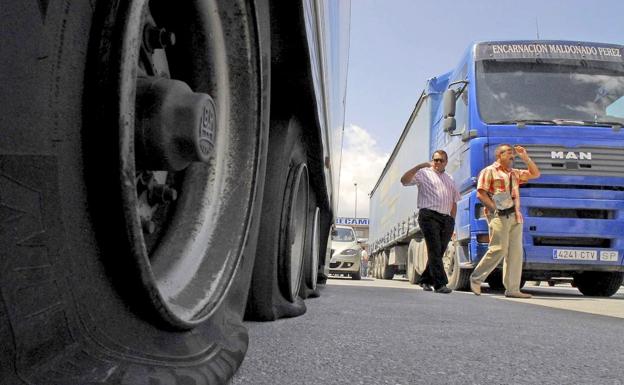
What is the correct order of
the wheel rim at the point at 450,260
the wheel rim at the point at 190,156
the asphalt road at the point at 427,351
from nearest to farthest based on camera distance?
the wheel rim at the point at 190,156 → the asphalt road at the point at 427,351 → the wheel rim at the point at 450,260

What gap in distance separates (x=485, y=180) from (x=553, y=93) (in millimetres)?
1527

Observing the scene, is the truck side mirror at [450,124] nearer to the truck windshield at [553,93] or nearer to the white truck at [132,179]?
the truck windshield at [553,93]

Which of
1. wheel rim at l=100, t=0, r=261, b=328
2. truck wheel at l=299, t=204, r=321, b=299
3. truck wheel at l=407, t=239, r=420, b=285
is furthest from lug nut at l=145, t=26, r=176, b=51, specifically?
truck wheel at l=407, t=239, r=420, b=285

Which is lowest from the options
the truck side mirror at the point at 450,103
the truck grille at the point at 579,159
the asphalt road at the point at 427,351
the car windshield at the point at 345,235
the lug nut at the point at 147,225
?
the asphalt road at the point at 427,351

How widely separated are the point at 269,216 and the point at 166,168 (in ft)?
3.65

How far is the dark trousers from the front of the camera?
605 centimetres

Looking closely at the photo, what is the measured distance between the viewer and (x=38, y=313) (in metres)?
0.62

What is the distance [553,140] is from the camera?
20.0ft

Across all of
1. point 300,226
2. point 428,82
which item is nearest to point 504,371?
point 300,226

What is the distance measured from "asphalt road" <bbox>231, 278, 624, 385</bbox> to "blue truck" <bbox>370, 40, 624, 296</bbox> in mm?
3329

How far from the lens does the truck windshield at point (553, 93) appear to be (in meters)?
6.25

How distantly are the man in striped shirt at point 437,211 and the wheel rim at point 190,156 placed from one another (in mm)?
4895

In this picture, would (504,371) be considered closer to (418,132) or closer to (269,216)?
(269,216)

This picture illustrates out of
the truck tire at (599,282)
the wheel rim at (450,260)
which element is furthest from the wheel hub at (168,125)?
the truck tire at (599,282)
